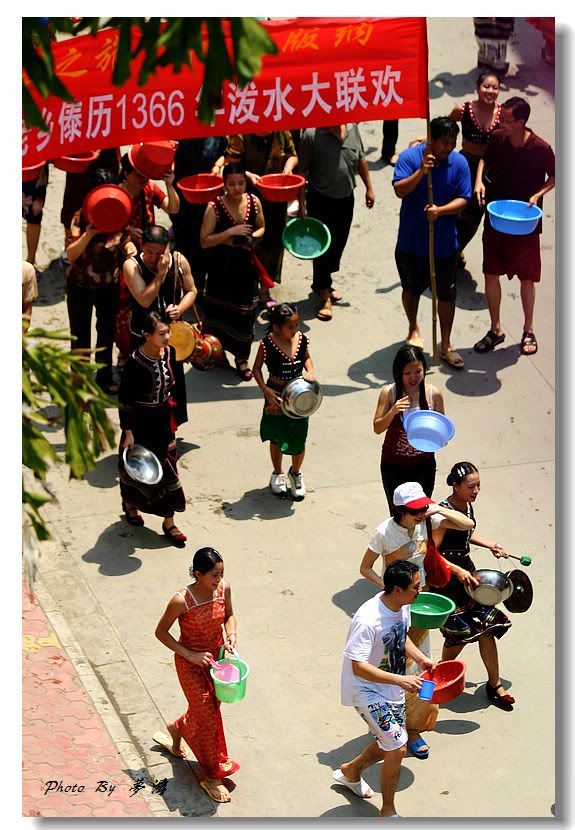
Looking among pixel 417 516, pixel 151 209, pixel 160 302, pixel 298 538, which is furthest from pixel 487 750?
pixel 151 209

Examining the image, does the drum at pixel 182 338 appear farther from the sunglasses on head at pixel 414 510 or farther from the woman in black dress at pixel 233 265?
the sunglasses on head at pixel 414 510

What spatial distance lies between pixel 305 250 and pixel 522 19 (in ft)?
18.5

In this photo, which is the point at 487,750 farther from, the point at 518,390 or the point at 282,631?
the point at 518,390

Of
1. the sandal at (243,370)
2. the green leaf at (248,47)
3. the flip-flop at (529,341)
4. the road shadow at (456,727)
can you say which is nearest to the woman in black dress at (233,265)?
the sandal at (243,370)

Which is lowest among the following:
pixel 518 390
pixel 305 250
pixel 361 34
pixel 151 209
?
pixel 518 390

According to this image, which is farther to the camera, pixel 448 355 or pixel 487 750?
pixel 448 355

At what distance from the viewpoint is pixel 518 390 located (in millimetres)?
12406

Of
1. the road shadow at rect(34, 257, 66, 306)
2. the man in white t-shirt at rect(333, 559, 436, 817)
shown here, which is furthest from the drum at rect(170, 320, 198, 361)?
the man in white t-shirt at rect(333, 559, 436, 817)

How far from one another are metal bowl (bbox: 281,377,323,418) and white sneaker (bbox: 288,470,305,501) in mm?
498

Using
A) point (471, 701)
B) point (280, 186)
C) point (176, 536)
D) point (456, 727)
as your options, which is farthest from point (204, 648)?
point (280, 186)

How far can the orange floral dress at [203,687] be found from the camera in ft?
26.7

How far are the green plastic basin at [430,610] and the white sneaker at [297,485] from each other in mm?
2266

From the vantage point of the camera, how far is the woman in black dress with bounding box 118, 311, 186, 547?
1005cm

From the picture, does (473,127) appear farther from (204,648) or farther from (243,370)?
(204,648)
